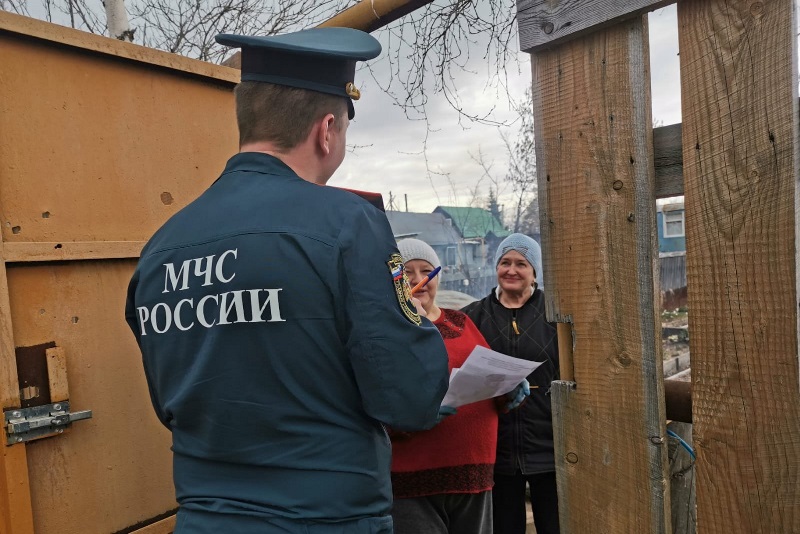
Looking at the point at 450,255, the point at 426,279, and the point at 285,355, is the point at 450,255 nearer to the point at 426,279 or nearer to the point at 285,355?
the point at 426,279

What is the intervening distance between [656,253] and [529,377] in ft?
5.21

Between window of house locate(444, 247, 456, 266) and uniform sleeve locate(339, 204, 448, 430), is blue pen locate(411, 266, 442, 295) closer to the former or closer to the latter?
uniform sleeve locate(339, 204, 448, 430)

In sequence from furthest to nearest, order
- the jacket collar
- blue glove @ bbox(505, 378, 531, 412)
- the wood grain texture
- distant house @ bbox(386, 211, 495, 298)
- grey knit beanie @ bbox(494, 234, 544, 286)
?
distant house @ bbox(386, 211, 495, 298) → grey knit beanie @ bbox(494, 234, 544, 286) → blue glove @ bbox(505, 378, 531, 412) → the wood grain texture → the jacket collar

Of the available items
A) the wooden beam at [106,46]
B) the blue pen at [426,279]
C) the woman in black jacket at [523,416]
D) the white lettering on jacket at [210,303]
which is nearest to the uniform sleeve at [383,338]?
the white lettering on jacket at [210,303]

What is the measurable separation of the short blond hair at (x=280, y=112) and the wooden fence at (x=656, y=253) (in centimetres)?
66

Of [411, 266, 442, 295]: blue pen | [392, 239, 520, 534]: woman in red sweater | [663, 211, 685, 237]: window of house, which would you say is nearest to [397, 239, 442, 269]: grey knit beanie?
[411, 266, 442, 295]: blue pen

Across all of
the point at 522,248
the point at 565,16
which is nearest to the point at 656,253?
the point at 565,16

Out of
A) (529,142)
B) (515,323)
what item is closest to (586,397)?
(515,323)

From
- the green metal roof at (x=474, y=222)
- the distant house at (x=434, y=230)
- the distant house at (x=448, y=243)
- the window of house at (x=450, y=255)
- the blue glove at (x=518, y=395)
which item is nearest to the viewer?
the blue glove at (x=518, y=395)

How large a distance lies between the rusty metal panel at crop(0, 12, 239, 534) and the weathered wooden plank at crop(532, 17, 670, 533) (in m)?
1.49

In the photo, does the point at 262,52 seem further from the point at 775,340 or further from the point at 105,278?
the point at 775,340

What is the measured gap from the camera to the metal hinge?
181cm

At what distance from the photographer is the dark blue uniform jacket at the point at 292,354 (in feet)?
4.09

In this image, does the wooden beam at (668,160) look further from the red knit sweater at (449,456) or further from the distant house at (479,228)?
the distant house at (479,228)
